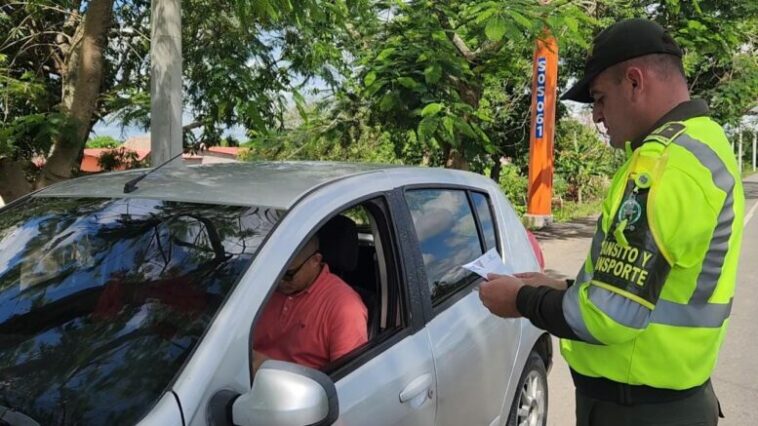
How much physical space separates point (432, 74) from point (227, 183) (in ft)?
20.3

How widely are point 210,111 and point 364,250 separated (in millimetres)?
4568

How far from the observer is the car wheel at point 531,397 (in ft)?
10.5

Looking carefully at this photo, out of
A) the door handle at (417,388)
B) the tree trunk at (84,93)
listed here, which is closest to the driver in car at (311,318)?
the door handle at (417,388)

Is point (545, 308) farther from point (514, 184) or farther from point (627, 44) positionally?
point (514, 184)

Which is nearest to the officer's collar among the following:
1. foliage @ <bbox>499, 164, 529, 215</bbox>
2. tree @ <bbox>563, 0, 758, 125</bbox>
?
tree @ <bbox>563, 0, 758, 125</bbox>

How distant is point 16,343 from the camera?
5.98 ft

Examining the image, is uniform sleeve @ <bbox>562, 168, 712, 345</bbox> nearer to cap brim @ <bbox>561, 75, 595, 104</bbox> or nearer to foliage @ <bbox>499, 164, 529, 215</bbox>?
cap brim @ <bbox>561, 75, 595, 104</bbox>

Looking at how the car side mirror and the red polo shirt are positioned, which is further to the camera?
the red polo shirt

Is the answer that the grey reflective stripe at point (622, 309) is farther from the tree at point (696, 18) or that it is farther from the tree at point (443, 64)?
the tree at point (696, 18)

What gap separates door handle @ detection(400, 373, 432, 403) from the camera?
2.13m

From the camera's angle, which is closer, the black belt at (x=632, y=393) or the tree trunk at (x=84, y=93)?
the black belt at (x=632, y=393)

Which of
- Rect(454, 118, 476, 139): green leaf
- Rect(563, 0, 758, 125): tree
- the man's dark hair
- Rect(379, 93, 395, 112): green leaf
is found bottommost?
Rect(454, 118, 476, 139): green leaf

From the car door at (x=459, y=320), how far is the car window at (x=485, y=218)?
0.04 feet

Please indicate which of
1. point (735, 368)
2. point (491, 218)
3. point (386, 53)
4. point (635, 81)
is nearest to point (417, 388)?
point (635, 81)
